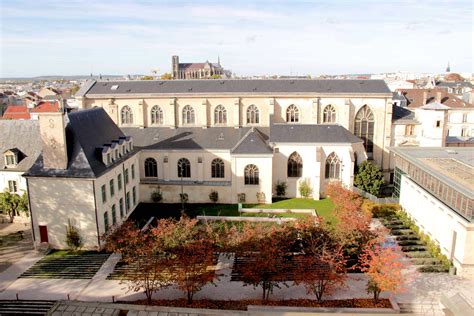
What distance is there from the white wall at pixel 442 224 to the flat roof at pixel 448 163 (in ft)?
6.51

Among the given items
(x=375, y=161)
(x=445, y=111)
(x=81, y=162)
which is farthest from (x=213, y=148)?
(x=445, y=111)

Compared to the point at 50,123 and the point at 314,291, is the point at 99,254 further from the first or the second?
the point at 314,291

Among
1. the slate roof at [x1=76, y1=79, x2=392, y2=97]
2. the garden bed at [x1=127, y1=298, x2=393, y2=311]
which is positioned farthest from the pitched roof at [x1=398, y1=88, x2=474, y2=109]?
the garden bed at [x1=127, y1=298, x2=393, y2=311]

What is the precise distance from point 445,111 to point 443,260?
2377cm

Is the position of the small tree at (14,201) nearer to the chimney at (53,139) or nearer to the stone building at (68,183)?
the stone building at (68,183)

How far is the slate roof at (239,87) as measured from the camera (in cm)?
5006

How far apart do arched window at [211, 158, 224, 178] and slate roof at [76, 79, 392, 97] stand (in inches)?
390

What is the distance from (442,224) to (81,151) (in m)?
29.9

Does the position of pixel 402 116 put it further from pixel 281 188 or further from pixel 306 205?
pixel 281 188

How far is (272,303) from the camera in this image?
2519 cm

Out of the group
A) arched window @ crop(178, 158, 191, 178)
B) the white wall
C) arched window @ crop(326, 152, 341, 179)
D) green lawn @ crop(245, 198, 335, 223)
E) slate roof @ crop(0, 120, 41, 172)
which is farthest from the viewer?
Answer: arched window @ crop(178, 158, 191, 178)

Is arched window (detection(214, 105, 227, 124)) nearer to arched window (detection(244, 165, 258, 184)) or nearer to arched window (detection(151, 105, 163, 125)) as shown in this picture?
arched window (detection(151, 105, 163, 125))

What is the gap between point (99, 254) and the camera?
32.9 metres

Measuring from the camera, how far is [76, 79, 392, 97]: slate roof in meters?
50.1
